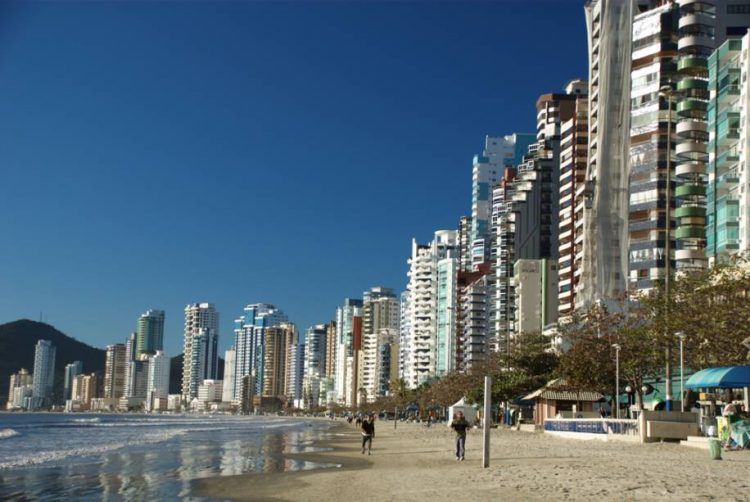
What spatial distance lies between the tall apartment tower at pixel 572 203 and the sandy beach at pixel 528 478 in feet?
265

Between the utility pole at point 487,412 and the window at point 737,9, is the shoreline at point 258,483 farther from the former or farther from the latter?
the window at point 737,9

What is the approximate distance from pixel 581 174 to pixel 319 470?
91.0 metres

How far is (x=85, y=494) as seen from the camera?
27000mm

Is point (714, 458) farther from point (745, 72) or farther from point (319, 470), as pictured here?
point (745, 72)

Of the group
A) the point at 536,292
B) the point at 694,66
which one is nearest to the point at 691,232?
the point at 694,66

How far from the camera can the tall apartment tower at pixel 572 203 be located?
11581 cm

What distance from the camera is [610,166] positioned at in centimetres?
9706

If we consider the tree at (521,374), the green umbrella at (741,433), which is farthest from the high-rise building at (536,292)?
the green umbrella at (741,433)

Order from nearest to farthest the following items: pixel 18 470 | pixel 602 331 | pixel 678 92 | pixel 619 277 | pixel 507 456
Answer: pixel 507 456
pixel 18 470
pixel 602 331
pixel 678 92
pixel 619 277

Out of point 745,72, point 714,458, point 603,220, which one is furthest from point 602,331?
point 603,220

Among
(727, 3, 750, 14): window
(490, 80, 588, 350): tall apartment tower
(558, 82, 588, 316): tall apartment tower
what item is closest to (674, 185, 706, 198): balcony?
(727, 3, 750, 14): window

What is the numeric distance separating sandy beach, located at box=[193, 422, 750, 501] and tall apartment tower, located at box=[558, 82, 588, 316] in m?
80.9

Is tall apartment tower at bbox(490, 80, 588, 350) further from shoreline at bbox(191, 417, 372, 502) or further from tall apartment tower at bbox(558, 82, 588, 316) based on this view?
shoreline at bbox(191, 417, 372, 502)

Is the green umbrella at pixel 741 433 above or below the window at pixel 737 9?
below
